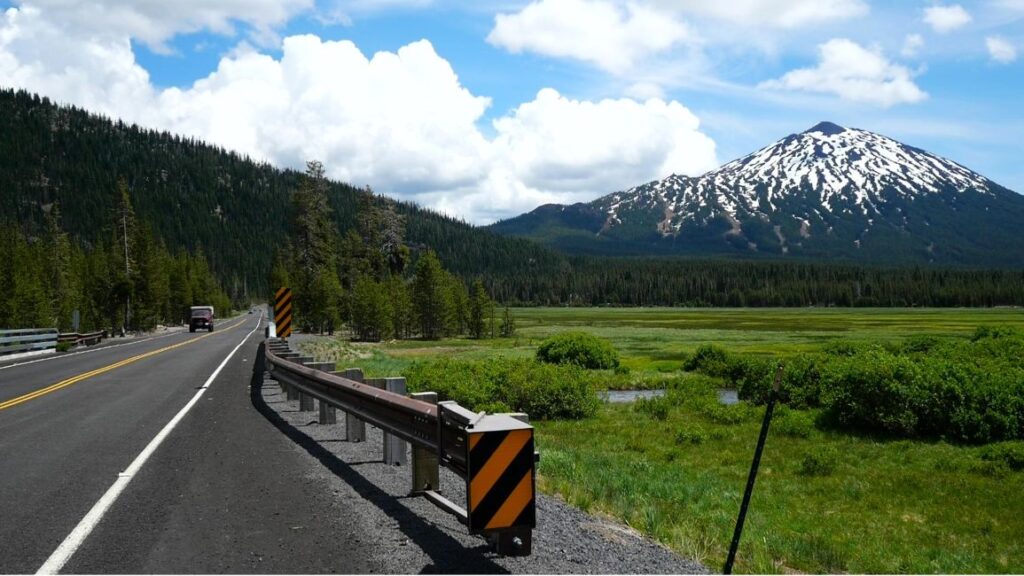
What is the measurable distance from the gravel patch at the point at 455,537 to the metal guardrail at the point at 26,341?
95.6ft

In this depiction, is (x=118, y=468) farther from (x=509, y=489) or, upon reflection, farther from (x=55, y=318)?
(x=55, y=318)

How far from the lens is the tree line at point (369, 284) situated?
78.4 meters

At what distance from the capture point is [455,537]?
591cm

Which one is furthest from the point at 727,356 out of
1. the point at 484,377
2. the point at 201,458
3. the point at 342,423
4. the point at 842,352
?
the point at 201,458

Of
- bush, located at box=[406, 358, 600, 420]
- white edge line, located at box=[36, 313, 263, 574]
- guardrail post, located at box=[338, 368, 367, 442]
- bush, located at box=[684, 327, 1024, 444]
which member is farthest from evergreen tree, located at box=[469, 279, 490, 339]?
white edge line, located at box=[36, 313, 263, 574]

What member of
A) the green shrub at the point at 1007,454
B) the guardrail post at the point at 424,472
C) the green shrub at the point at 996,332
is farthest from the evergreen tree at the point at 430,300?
the guardrail post at the point at 424,472

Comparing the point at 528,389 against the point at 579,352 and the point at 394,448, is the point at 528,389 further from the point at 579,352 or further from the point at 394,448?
the point at 579,352

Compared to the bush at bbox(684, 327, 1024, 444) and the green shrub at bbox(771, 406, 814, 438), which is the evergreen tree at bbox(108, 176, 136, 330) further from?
the green shrub at bbox(771, 406, 814, 438)

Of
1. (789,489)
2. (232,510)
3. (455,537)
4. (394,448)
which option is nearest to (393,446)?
(394,448)

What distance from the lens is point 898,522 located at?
40.0ft

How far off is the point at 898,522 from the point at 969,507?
6.77 ft

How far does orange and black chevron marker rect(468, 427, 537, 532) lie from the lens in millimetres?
5328

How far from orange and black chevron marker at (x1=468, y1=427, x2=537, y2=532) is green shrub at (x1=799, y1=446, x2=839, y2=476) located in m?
12.4

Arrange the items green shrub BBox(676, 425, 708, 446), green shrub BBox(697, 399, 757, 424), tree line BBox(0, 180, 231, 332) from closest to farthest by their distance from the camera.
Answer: green shrub BBox(676, 425, 708, 446)
green shrub BBox(697, 399, 757, 424)
tree line BBox(0, 180, 231, 332)
